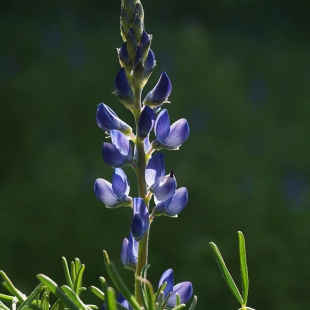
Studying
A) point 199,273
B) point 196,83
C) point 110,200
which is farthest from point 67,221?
point 110,200

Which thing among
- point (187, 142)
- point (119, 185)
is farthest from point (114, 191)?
point (187, 142)

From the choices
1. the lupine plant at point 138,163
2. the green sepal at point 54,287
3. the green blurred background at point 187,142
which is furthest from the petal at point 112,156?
the green blurred background at point 187,142

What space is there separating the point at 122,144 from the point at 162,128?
0.03 m

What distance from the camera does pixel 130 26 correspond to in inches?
13.2

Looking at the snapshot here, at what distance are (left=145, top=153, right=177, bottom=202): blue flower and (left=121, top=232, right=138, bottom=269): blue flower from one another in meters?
0.03

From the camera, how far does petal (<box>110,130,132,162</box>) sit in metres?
0.34

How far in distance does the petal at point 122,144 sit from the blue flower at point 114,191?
1 cm

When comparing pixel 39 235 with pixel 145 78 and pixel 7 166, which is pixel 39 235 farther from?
pixel 145 78

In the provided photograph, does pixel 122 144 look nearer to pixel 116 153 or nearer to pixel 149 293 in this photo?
pixel 116 153

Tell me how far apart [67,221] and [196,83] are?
0.43 metres

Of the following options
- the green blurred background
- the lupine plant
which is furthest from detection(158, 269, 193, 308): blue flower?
the green blurred background

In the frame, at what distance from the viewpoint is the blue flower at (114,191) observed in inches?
13.5

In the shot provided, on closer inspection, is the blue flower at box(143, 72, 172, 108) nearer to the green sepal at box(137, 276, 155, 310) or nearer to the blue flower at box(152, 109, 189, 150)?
the blue flower at box(152, 109, 189, 150)

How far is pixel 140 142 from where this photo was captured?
33 cm
